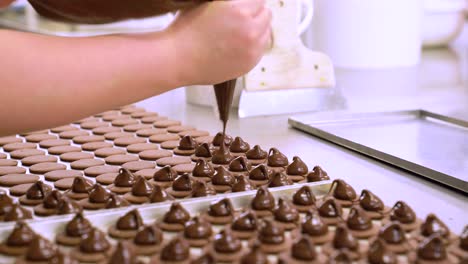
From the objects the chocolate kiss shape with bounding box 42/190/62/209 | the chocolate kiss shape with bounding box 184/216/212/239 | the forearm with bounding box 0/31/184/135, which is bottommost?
the chocolate kiss shape with bounding box 184/216/212/239

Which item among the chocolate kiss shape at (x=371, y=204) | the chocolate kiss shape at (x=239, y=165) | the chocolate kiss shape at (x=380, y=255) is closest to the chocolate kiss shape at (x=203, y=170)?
the chocolate kiss shape at (x=239, y=165)

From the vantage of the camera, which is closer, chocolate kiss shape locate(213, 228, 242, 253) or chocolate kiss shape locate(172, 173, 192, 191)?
chocolate kiss shape locate(213, 228, 242, 253)

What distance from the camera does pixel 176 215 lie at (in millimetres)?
820

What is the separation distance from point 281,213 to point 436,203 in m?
0.25

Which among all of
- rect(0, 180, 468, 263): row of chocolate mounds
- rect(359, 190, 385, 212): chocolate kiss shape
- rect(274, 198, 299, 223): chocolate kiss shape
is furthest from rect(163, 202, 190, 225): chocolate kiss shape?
rect(359, 190, 385, 212): chocolate kiss shape

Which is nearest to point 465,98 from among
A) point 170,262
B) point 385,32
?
point 385,32

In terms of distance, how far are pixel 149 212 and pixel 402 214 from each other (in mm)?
293

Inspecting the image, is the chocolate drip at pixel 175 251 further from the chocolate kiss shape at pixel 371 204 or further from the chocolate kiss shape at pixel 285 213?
the chocolate kiss shape at pixel 371 204

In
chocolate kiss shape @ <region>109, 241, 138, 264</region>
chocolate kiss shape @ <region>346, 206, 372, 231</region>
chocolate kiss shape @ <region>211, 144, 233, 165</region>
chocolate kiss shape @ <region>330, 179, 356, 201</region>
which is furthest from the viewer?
chocolate kiss shape @ <region>211, 144, 233, 165</region>

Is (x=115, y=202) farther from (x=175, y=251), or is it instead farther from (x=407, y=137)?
(x=407, y=137)

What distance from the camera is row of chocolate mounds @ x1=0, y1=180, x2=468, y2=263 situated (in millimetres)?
716

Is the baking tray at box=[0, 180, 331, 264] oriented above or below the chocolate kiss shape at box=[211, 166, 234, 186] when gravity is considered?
below

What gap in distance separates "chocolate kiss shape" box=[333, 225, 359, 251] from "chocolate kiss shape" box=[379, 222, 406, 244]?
0.03 m

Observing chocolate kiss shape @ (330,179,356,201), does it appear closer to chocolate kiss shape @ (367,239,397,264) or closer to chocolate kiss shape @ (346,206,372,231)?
chocolate kiss shape @ (346,206,372,231)
